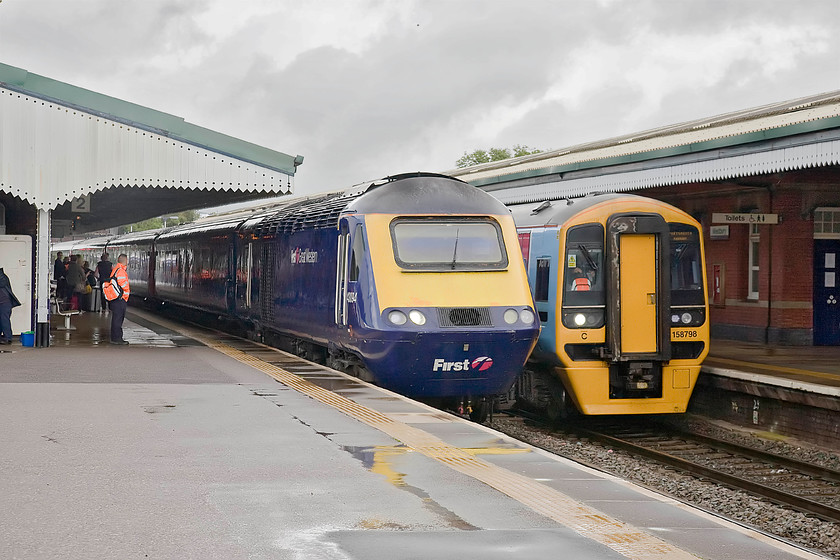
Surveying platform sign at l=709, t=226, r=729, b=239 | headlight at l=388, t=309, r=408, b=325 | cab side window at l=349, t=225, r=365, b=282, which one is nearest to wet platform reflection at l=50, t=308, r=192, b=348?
cab side window at l=349, t=225, r=365, b=282

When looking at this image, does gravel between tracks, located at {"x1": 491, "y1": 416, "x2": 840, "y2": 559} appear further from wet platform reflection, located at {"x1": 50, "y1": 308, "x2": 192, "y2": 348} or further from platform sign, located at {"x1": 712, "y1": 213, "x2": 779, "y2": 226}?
wet platform reflection, located at {"x1": 50, "y1": 308, "x2": 192, "y2": 348}

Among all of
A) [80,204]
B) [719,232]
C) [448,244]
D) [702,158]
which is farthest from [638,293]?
[80,204]

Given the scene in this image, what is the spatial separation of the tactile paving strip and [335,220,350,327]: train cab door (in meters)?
2.24

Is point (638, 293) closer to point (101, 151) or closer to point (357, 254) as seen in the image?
point (357, 254)

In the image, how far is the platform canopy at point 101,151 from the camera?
Result: 1806 centimetres

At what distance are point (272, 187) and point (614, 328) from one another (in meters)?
7.65

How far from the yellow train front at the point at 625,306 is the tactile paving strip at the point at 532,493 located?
4.07m

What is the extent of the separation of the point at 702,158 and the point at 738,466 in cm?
554

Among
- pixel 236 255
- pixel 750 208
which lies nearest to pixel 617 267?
pixel 750 208

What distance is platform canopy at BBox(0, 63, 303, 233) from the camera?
18.1 metres

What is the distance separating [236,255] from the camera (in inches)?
923

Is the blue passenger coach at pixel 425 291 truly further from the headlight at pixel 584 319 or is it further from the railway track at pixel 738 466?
the railway track at pixel 738 466

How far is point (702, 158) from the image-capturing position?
17062 millimetres

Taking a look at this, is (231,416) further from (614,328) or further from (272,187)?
(272,187)
